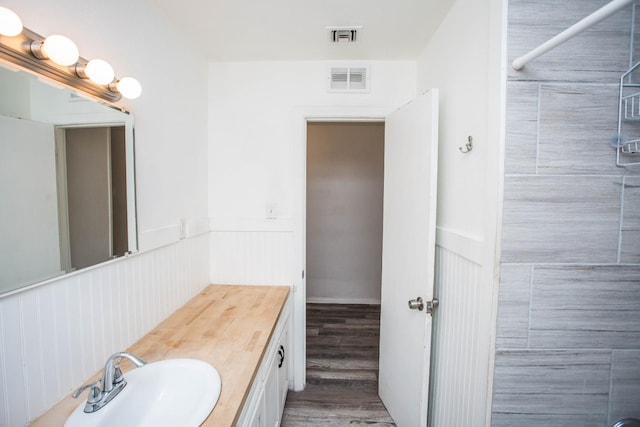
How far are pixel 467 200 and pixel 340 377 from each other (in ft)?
5.64

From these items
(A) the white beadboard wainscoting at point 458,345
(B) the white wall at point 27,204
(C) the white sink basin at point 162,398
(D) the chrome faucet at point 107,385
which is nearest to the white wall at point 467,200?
(A) the white beadboard wainscoting at point 458,345

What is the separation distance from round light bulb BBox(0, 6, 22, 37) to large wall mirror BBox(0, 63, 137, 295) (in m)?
0.09

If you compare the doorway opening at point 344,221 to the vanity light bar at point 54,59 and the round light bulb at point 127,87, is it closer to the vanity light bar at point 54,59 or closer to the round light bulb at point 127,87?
the round light bulb at point 127,87

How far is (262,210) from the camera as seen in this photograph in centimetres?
193

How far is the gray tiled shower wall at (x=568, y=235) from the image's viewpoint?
893 mm

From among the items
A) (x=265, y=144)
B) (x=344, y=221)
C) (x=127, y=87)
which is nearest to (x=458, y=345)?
(x=265, y=144)

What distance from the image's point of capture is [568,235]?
919 millimetres

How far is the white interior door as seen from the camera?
1.33 m

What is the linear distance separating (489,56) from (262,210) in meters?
1.52

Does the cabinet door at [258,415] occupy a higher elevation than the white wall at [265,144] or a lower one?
lower

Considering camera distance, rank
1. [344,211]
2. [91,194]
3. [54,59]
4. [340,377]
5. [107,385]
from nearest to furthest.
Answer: [54,59]
[107,385]
[91,194]
[340,377]
[344,211]

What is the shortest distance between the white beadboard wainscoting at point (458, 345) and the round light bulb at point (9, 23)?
5.12 ft

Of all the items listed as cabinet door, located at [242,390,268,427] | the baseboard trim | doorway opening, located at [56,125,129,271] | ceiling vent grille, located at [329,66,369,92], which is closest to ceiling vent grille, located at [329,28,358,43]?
ceiling vent grille, located at [329,66,369,92]

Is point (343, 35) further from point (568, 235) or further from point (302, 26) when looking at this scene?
point (568, 235)
